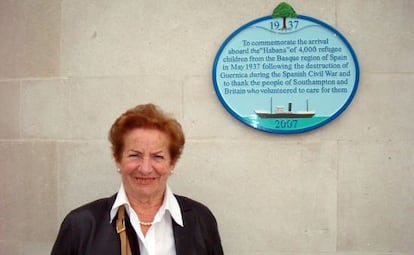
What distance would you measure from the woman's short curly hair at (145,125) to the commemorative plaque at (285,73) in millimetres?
641

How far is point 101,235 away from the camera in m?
2.01

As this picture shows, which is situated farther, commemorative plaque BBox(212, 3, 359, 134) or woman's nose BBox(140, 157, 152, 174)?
commemorative plaque BBox(212, 3, 359, 134)

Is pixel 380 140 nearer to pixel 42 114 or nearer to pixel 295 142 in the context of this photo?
pixel 295 142

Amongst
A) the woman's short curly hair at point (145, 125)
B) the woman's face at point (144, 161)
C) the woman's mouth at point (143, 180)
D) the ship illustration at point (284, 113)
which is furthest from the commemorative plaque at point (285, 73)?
the woman's mouth at point (143, 180)

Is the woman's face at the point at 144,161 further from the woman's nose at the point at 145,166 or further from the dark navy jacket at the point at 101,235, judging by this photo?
the dark navy jacket at the point at 101,235

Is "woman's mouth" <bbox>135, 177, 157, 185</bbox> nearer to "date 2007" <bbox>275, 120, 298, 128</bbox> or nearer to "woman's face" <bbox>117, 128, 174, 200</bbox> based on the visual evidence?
"woman's face" <bbox>117, 128, 174, 200</bbox>

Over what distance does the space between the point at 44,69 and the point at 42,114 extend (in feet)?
1.12

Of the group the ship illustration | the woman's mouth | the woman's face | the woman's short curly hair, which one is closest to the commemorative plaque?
the ship illustration

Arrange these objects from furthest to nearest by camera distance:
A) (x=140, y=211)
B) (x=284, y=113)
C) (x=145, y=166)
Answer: (x=284, y=113) → (x=140, y=211) → (x=145, y=166)

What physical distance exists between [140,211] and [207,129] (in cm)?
83

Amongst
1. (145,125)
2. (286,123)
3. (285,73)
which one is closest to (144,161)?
(145,125)

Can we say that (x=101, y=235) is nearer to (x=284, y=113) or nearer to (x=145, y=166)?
Result: (x=145, y=166)

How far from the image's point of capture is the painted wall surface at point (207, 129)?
2.63 metres

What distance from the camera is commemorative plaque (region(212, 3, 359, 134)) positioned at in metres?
2.61
